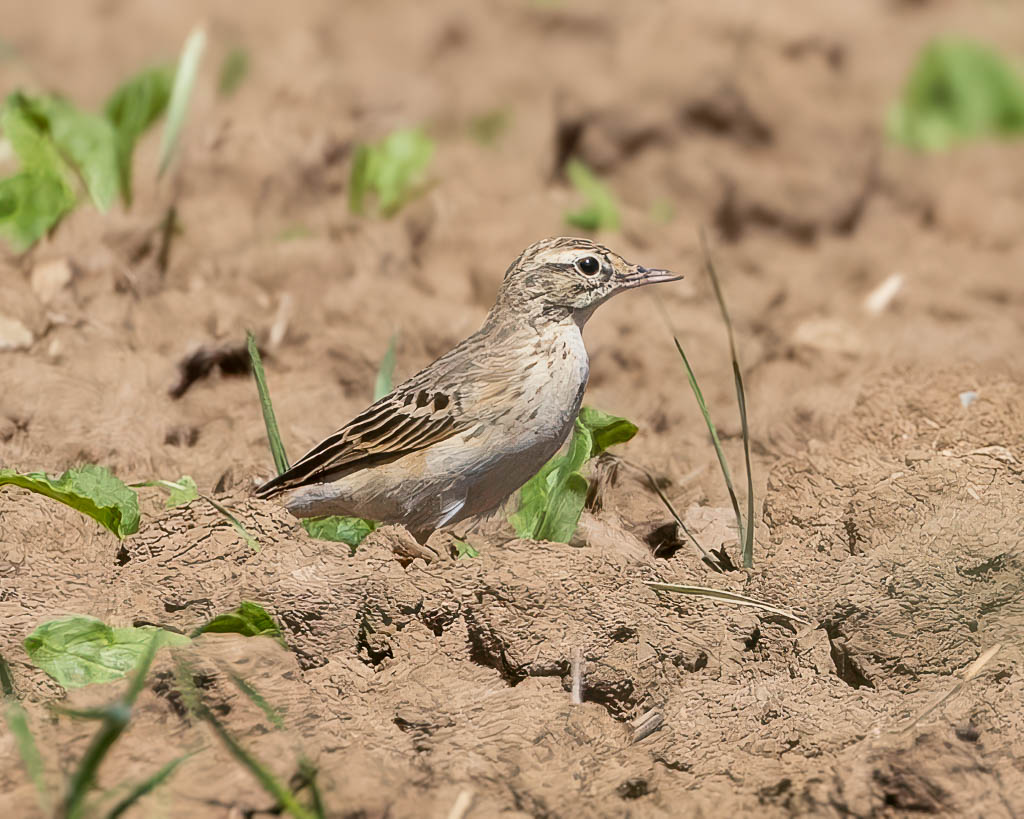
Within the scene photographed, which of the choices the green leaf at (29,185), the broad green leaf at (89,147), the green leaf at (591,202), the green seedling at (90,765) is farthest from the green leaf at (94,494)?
the green leaf at (591,202)

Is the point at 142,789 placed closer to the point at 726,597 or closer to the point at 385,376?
the point at 726,597

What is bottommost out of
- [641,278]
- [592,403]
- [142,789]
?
[592,403]

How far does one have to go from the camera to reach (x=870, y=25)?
1091cm

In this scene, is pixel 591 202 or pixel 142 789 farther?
pixel 591 202

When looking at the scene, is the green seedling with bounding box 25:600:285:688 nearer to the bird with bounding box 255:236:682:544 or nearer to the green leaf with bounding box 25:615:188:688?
the green leaf with bounding box 25:615:188:688

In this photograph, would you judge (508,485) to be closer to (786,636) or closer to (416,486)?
(416,486)

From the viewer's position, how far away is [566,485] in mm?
4582

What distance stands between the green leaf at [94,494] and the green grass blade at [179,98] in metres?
2.97

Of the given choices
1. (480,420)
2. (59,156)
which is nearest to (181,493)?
(480,420)

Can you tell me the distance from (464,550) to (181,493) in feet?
3.25

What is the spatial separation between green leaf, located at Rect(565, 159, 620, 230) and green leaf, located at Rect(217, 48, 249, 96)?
2395 millimetres

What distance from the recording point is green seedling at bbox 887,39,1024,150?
31.8 feet

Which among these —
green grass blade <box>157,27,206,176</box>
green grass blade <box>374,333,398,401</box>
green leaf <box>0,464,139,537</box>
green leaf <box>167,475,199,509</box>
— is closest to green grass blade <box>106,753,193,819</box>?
green leaf <box>0,464,139,537</box>

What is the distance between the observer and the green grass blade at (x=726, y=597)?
3.93 m
